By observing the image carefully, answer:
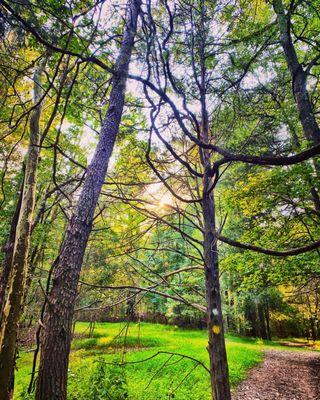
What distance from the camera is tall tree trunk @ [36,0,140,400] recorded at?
1545 mm

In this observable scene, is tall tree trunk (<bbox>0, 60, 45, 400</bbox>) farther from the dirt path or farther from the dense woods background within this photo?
the dirt path

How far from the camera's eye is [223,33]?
332 centimetres

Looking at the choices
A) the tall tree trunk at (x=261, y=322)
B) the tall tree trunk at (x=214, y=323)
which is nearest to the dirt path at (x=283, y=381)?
the tall tree trunk at (x=214, y=323)

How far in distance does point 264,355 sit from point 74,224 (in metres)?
Answer: 12.5

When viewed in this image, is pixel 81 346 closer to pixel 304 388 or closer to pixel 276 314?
pixel 304 388

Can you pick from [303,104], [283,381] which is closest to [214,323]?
[303,104]

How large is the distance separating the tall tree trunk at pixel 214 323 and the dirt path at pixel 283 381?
482cm

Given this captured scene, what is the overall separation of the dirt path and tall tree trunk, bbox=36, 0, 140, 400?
20.1 feet

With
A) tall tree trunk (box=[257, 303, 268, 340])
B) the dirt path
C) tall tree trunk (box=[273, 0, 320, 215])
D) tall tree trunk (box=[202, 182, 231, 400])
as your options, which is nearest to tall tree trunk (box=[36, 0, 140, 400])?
tall tree trunk (box=[202, 182, 231, 400])

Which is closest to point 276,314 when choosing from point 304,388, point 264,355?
point 264,355

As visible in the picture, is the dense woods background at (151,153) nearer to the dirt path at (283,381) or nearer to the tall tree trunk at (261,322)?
the dirt path at (283,381)

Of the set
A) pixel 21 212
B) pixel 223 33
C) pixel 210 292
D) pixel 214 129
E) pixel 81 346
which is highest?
pixel 223 33

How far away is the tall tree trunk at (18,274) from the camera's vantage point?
345 cm

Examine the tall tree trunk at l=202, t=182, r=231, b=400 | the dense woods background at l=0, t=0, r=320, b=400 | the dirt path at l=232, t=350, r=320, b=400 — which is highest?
the dense woods background at l=0, t=0, r=320, b=400
